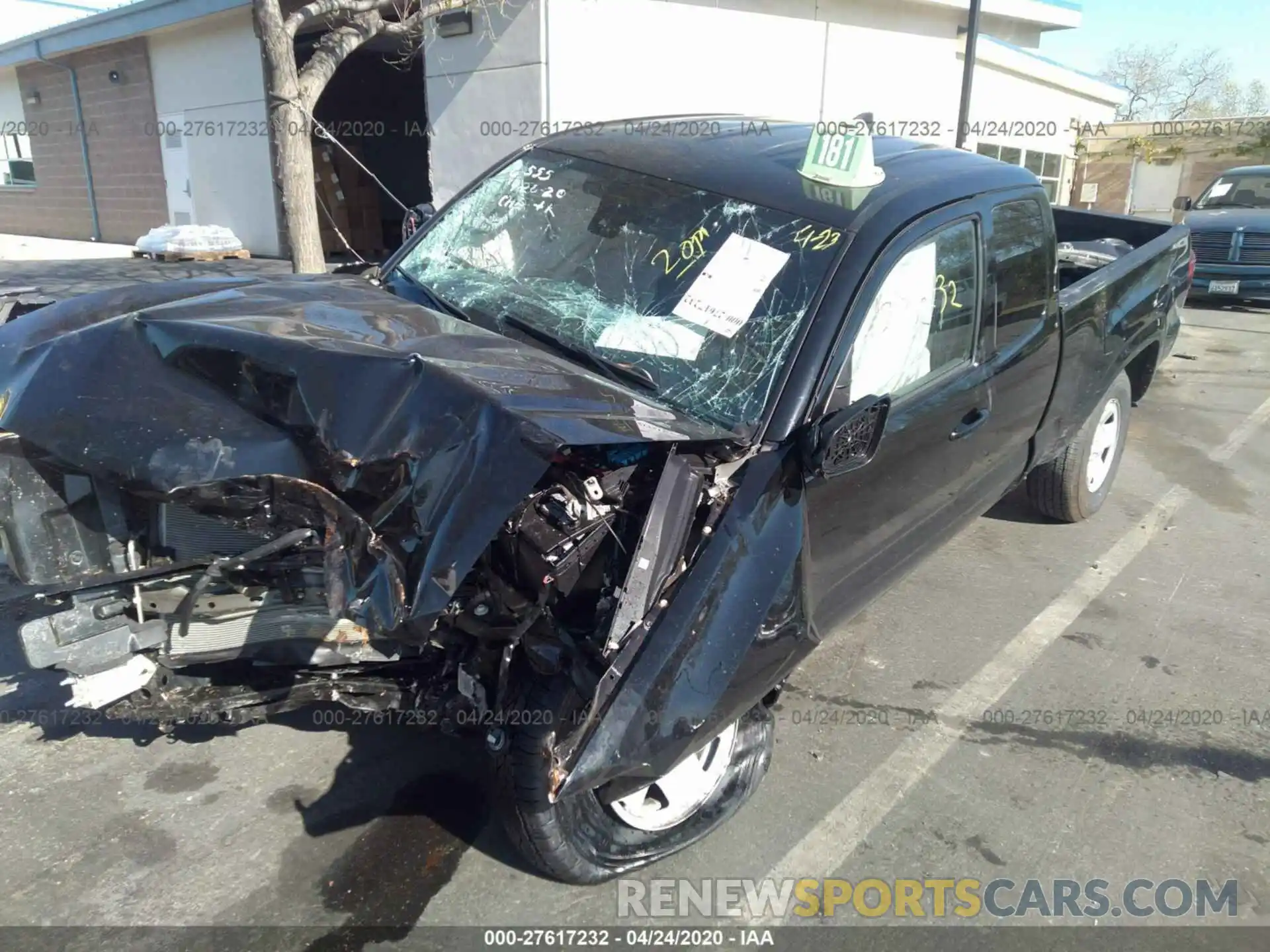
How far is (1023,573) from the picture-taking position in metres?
4.68

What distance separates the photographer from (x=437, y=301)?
3361mm

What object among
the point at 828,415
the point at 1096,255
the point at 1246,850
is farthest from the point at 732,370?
the point at 1096,255

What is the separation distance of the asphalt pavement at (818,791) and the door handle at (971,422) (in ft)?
3.48

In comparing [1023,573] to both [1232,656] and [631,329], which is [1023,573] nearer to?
[1232,656]

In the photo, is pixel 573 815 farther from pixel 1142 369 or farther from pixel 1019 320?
pixel 1142 369

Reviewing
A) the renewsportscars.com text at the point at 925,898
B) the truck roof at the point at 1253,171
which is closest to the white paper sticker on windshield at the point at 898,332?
the renewsportscars.com text at the point at 925,898

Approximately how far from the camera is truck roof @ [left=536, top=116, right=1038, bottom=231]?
306cm

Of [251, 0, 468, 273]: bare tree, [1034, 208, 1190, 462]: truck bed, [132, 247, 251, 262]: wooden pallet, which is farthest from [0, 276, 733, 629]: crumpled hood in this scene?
[132, 247, 251, 262]: wooden pallet

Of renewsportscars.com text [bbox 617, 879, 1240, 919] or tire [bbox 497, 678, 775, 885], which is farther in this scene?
renewsportscars.com text [bbox 617, 879, 1240, 919]

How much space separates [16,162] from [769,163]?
23.3 m

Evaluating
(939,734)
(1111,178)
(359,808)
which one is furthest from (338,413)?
(1111,178)

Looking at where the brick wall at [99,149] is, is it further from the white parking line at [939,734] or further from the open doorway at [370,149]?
the white parking line at [939,734]

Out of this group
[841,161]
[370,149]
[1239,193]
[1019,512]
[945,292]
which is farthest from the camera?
[370,149]

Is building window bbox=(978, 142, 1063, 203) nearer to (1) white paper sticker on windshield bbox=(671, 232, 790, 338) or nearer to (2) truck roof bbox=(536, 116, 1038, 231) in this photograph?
(2) truck roof bbox=(536, 116, 1038, 231)
